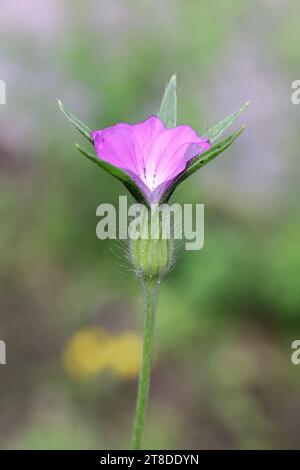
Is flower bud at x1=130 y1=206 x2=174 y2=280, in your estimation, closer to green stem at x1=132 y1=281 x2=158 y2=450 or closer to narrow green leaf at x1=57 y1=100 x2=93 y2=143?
green stem at x1=132 y1=281 x2=158 y2=450

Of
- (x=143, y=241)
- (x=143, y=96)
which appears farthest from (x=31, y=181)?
(x=143, y=241)

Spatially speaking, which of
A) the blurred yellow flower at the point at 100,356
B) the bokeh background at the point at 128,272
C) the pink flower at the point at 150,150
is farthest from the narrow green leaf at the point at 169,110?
the blurred yellow flower at the point at 100,356

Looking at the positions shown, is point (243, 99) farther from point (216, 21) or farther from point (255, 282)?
point (255, 282)

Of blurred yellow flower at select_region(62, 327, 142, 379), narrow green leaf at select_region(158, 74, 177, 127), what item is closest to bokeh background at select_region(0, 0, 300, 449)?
blurred yellow flower at select_region(62, 327, 142, 379)

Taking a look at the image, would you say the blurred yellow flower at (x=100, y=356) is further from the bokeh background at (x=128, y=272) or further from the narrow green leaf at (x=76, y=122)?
the narrow green leaf at (x=76, y=122)

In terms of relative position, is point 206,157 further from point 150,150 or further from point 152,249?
point 152,249

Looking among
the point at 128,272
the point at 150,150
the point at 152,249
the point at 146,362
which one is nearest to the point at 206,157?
the point at 150,150
